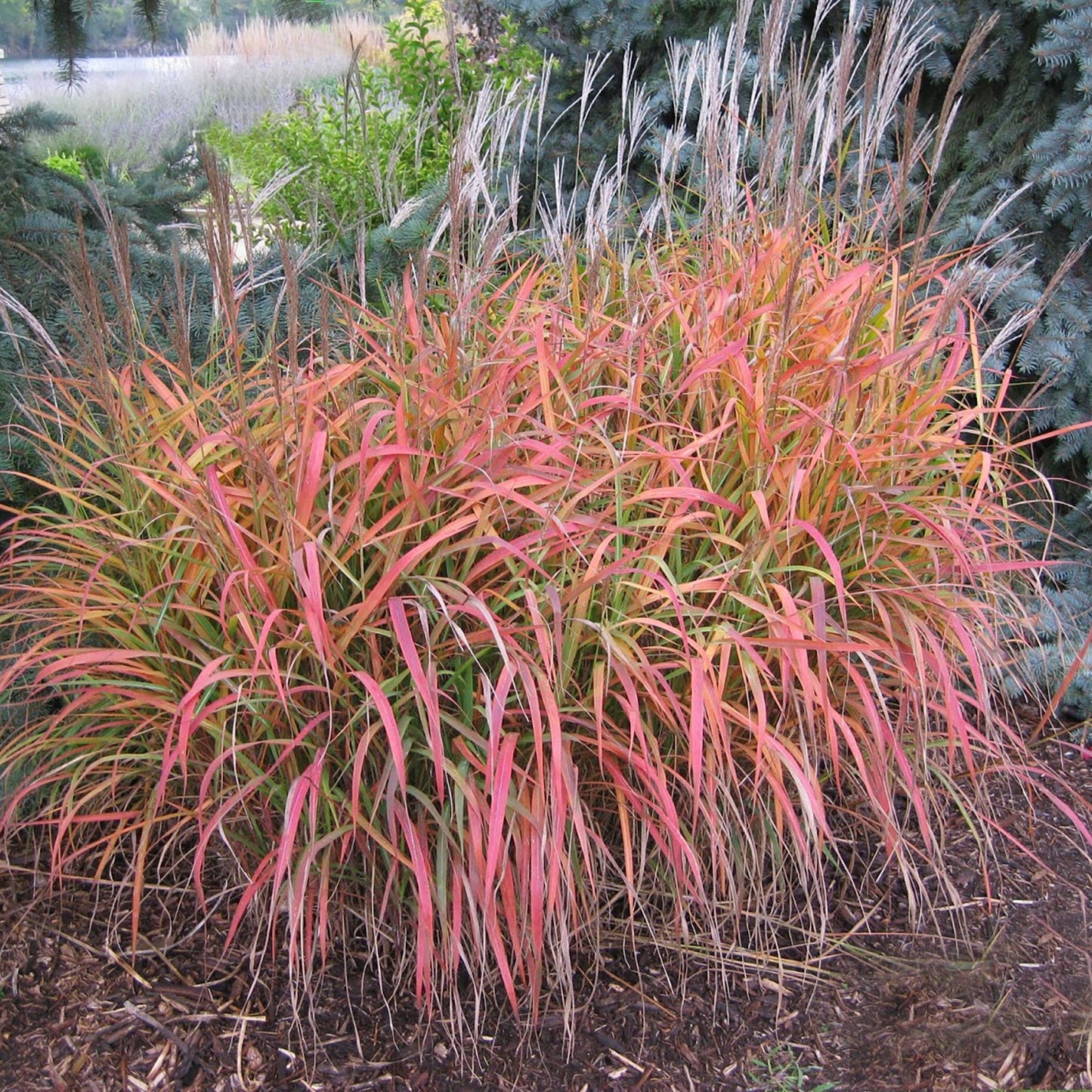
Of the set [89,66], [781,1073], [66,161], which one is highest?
[89,66]

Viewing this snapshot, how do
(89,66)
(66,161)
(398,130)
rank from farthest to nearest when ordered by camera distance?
Answer: 1. (66,161)
2. (398,130)
3. (89,66)

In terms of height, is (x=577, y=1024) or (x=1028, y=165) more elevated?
(x=1028, y=165)

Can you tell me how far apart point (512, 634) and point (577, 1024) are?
2.24 ft

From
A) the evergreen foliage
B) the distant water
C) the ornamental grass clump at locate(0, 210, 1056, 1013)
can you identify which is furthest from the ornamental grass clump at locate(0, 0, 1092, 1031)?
the distant water

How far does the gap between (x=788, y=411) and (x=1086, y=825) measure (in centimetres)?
124

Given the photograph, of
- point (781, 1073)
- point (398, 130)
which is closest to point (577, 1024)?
point (781, 1073)

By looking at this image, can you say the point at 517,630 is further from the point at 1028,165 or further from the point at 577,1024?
the point at 1028,165

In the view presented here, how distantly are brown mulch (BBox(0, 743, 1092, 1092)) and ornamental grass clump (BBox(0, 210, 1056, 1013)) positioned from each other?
0.31ft

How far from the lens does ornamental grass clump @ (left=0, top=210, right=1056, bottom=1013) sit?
1.68 m

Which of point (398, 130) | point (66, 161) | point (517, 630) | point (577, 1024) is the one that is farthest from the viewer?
point (66, 161)

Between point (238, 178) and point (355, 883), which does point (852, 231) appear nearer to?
point (355, 883)

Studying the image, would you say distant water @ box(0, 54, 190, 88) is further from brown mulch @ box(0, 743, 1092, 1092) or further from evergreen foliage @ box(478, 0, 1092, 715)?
brown mulch @ box(0, 743, 1092, 1092)

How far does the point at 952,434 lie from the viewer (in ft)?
7.45

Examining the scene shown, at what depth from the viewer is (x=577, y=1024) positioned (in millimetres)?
1812
